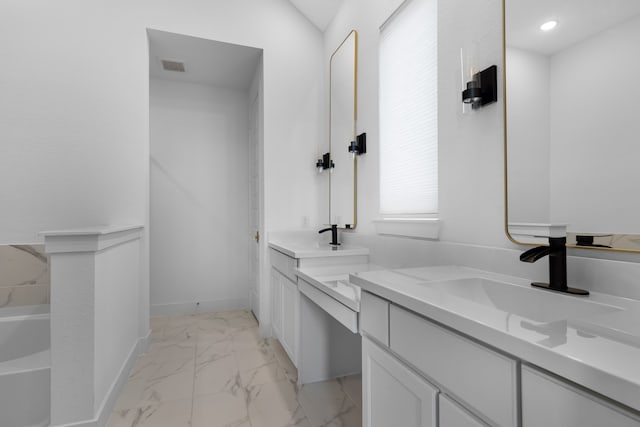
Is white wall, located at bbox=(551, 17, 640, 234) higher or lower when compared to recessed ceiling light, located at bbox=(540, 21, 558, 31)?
lower

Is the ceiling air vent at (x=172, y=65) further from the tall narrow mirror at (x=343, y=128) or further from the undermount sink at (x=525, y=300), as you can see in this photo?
the undermount sink at (x=525, y=300)

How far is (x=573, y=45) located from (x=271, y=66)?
240cm

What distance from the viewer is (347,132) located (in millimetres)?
2443

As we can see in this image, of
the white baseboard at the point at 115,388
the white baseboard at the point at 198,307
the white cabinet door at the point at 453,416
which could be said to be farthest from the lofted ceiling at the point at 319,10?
the white baseboard at the point at 115,388

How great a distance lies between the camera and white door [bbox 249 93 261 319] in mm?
3086

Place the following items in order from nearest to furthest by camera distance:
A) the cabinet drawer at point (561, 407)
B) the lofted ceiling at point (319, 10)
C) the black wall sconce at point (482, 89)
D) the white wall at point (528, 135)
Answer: the cabinet drawer at point (561, 407)
the white wall at point (528, 135)
the black wall sconce at point (482, 89)
the lofted ceiling at point (319, 10)

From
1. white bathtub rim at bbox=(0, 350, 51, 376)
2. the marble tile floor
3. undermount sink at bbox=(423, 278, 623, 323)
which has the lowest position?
the marble tile floor

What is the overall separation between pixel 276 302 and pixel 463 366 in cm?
197

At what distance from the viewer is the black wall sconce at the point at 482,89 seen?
4.04ft

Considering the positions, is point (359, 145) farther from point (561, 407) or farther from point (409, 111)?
point (561, 407)

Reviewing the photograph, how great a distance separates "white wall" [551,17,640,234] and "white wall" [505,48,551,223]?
0.03 meters

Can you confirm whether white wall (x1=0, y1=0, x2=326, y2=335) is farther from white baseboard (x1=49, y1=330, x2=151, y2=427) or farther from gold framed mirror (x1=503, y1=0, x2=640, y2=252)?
gold framed mirror (x1=503, y1=0, x2=640, y2=252)

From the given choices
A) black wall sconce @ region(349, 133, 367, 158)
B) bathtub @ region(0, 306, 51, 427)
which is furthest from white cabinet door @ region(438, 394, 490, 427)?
bathtub @ region(0, 306, 51, 427)

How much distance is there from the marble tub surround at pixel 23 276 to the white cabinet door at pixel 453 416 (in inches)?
109
